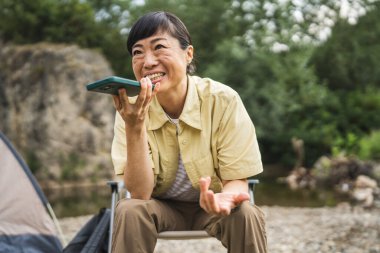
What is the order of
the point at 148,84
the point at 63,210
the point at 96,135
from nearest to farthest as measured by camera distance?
the point at 148,84 → the point at 63,210 → the point at 96,135

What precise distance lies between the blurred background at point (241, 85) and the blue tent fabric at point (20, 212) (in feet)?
15.8

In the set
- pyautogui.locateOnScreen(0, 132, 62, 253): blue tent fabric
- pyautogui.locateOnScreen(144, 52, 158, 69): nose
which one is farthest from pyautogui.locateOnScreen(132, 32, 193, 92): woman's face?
pyautogui.locateOnScreen(0, 132, 62, 253): blue tent fabric

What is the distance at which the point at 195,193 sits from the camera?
232cm

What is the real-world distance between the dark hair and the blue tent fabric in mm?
1741

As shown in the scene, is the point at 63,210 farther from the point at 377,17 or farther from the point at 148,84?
the point at 377,17

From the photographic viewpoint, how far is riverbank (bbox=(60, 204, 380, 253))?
15.6 feet

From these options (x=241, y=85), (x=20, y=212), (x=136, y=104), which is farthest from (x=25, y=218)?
(x=241, y=85)

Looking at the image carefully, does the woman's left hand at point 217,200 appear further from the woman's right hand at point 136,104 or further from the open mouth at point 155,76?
the open mouth at point 155,76

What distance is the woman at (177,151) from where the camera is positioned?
1921 millimetres

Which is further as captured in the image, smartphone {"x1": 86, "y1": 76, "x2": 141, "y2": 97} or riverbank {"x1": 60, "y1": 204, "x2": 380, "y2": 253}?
riverbank {"x1": 60, "y1": 204, "x2": 380, "y2": 253}

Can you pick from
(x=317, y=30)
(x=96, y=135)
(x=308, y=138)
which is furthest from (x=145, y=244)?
(x=317, y=30)

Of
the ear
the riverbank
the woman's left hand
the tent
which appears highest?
the ear

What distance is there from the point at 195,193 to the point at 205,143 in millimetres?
262

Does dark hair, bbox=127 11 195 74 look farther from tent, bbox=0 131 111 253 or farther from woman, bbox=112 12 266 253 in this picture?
tent, bbox=0 131 111 253
